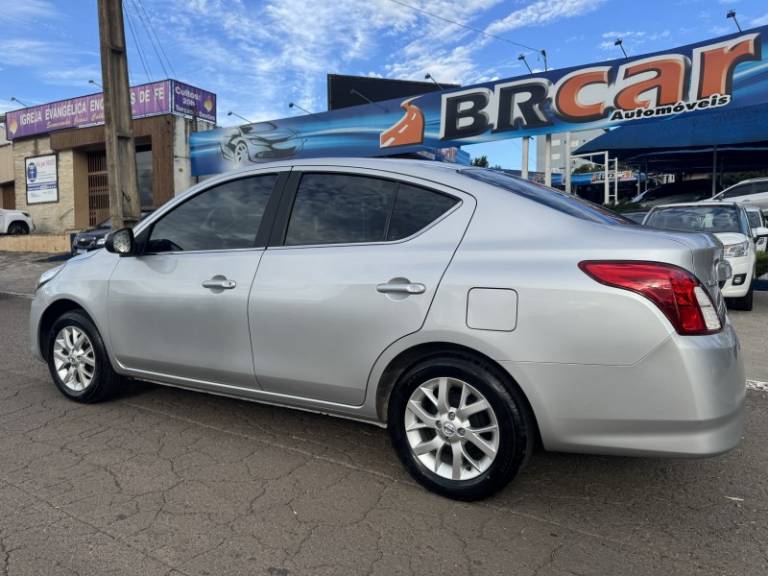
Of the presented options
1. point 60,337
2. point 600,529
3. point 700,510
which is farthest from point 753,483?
point 60,337

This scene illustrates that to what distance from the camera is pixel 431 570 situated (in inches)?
89.4

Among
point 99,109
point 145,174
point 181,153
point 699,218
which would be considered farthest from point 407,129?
point 99,109

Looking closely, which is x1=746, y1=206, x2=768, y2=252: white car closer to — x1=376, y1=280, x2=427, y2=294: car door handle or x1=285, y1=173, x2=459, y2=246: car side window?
x1=285, y1=173, x2=459, y2=246: car side window

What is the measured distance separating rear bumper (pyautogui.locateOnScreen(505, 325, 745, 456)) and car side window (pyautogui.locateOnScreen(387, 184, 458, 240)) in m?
0.85

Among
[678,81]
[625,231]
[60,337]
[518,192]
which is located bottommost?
[60,337]

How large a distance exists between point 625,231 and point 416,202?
1001 mm

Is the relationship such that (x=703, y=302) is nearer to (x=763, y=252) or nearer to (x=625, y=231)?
(x=625, y=231)

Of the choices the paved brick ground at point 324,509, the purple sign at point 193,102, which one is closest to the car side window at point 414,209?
the paved brick ground at point 324,509

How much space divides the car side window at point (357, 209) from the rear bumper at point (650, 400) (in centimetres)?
90

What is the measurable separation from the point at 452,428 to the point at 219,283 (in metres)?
1.58

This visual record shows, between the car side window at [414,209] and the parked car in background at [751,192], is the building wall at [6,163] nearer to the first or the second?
the parked car in background at [751,192]

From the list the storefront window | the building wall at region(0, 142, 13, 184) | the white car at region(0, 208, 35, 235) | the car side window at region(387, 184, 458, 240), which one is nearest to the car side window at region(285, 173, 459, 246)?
the car side window at region(387, 184, 458, 240)

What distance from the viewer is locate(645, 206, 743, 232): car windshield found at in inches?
329

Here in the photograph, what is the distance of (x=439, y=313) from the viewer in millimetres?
2689
